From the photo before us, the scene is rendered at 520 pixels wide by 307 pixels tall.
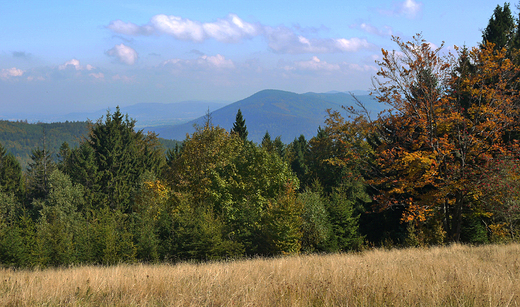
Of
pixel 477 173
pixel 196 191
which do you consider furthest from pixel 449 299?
pixel 196 191

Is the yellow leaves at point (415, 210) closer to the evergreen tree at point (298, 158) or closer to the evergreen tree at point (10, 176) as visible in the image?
the evergreen tree at point (298, 158)

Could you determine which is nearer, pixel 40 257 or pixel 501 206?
pixel 501 206

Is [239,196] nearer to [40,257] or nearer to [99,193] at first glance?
[40,257]

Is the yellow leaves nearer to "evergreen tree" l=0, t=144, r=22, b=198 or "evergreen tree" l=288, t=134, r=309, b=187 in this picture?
"evergreen tree" l=288, t=134, r=309, b=187

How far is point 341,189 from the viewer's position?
34969 millimetres

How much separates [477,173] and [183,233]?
65.5ft

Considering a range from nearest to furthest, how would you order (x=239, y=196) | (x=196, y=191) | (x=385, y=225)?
1. (x=385, y=225)
2. (x=239, y=196)
3. (x=196, y=191)

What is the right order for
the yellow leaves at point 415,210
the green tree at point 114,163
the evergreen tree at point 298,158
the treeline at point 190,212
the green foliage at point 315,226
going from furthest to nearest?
the evergreen tree at point 298,158 → the green tree at point 114,163 → the green foliage at point 315,226 → the treeline at point 190,212 → the yellow leaves at point 415,210

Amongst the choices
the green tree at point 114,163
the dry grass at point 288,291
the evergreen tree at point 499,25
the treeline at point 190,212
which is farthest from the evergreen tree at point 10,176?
the evergreen tree at point 499,25

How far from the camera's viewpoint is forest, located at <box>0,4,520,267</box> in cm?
1777

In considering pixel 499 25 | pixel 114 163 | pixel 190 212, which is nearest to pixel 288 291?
pixel 190 212

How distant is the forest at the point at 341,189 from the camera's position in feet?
58.3

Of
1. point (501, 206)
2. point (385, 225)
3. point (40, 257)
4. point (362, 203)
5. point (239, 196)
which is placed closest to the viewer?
point (501, 206)

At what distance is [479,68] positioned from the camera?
18000 millimetres
